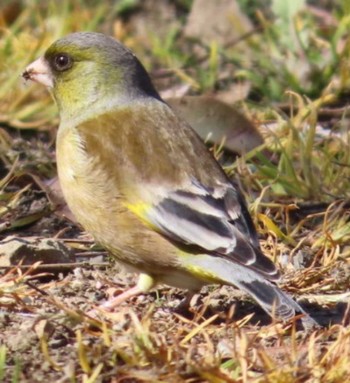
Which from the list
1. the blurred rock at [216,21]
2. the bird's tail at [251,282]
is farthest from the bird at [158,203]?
the blurred rock at [216,21]

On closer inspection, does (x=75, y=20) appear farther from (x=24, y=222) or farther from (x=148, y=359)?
(x=148, y=359)

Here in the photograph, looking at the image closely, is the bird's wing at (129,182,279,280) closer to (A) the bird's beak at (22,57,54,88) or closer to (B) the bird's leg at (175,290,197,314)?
(B) the bird's leg at (175,290,197,314)

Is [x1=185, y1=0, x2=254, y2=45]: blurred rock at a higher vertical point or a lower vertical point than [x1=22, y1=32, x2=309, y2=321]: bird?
lower

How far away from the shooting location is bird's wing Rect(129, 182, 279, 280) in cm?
436

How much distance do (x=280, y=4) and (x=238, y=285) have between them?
344 cm

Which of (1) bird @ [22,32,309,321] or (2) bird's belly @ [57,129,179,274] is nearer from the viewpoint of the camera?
(1) bird @ [22,32,309,321]

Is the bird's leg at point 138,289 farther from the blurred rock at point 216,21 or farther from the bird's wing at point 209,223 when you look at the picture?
the blurred rock at point 216,21

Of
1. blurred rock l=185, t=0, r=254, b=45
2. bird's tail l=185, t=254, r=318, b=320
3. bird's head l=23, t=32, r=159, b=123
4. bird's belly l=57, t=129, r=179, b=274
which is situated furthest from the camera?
blurred rock l=185, t=0, r=254, b=45

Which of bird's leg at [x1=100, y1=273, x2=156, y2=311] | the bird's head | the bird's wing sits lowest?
bird's leg at [x1=100, y1=273, x2=156, y2=311]

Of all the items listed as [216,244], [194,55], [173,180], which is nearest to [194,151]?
[173,180]

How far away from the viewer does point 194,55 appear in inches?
310

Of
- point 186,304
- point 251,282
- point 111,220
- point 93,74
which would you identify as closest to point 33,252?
point 111,220

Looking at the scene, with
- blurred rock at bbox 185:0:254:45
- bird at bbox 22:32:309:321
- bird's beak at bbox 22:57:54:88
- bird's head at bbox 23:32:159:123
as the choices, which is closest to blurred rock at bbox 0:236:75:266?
bird at bbox 22:32:309:321

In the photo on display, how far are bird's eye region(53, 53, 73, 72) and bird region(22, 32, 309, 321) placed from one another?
0.28 m
